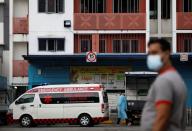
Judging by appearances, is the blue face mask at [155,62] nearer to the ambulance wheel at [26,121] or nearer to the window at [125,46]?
the ambulance wheel at [26,121]

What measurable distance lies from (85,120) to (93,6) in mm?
13238

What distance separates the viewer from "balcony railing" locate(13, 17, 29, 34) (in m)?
43.8

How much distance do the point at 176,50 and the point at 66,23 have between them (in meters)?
7.63

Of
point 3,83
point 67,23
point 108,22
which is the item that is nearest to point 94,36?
point 108,22

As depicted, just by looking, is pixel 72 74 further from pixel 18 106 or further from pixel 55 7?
pixel 18 106

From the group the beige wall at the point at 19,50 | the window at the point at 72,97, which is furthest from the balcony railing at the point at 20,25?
the window at the point at 72,97

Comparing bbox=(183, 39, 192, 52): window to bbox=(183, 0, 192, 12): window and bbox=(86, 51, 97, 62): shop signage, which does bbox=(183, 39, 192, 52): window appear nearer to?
bbox=(183, 0, 192, 12): window

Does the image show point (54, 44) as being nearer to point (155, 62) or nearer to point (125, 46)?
point (125, 46)

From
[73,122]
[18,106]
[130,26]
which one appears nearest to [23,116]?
[18,106]

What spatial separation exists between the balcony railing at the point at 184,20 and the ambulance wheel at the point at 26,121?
14252mm

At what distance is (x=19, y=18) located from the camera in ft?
145

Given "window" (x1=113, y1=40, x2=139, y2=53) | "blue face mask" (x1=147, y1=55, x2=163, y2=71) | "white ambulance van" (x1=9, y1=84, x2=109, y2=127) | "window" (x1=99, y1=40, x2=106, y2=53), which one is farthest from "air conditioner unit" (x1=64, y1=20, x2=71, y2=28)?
"blue face mask" (x1=147, y1=55, x2=163, y2=71)

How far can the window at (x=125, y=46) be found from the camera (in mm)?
43469

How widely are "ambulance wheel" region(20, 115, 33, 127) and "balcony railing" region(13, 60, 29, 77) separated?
36.2 feet
